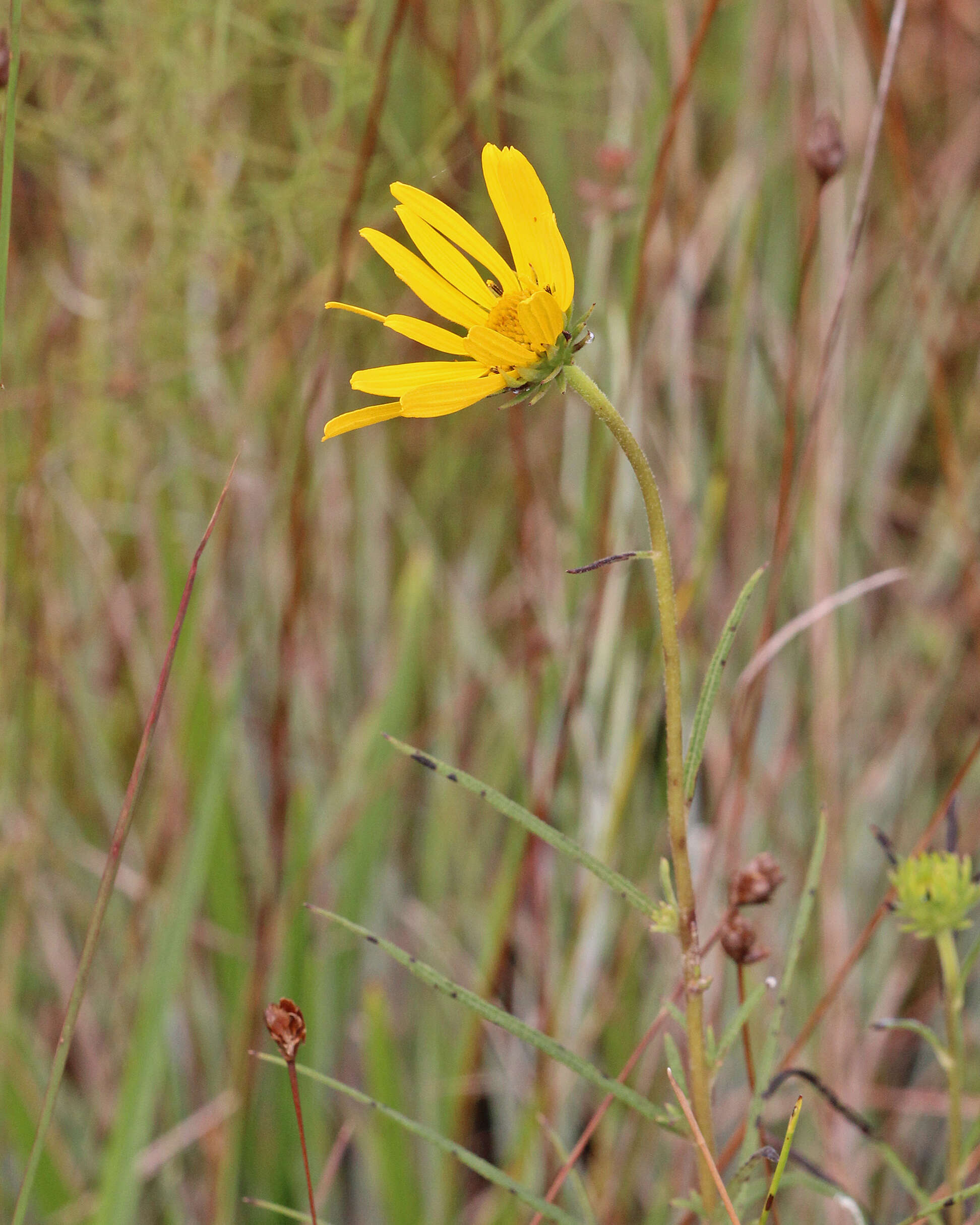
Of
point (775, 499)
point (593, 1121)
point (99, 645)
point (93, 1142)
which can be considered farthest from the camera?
point (99, 645)

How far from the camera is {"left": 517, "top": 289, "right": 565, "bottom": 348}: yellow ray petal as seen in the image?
0.30 m

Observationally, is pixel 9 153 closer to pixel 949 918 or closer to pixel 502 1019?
pixel 502 1019

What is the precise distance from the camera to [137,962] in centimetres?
93

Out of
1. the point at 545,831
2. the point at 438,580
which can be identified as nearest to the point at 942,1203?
the point at 545,831

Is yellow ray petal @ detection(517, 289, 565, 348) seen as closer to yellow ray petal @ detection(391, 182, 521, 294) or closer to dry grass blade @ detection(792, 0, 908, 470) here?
yellow ray petal @ detection(391, 182, 521, 294)

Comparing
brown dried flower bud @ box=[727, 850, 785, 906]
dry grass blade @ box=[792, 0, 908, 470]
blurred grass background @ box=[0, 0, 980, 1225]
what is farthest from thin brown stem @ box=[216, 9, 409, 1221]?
brown dried flower bud @ box=[727, 850, 785, 906]

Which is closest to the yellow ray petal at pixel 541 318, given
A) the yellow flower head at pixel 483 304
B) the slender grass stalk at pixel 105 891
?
the yellow flower head at pixel 483 304

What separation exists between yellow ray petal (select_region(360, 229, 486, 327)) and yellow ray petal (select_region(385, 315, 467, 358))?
0.5 inches

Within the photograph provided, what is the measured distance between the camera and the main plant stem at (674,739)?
0.28m

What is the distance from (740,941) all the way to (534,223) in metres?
0.28

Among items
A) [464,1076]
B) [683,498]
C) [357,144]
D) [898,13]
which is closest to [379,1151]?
[464,1076]

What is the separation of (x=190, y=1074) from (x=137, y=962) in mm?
129

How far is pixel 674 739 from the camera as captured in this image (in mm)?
295

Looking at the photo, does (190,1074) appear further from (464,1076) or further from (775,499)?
(775,499)
